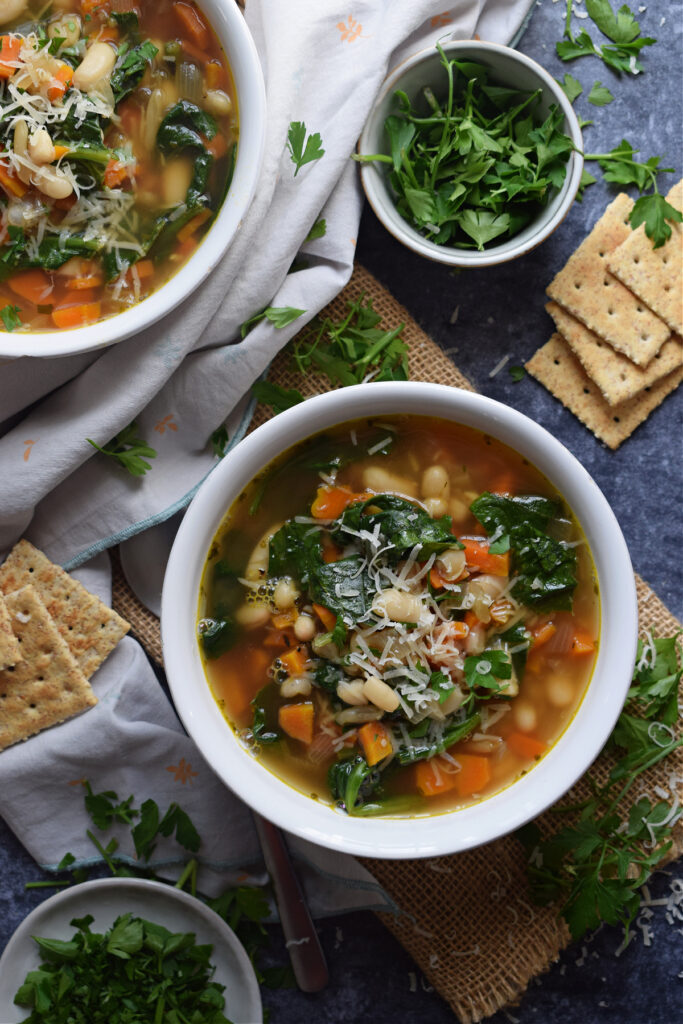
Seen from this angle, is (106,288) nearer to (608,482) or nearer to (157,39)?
(157,39)

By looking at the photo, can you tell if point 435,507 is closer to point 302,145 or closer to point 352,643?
point 352,643

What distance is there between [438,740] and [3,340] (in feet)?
6.11

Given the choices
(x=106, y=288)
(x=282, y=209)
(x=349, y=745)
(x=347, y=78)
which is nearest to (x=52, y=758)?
(x=349, y=745)

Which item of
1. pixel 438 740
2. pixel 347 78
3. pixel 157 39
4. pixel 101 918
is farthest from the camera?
pixel 101 918

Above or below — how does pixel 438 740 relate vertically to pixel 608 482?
below

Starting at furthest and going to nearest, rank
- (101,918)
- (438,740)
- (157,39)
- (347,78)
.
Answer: (101,918)
(347,78)
(157,39)
(438,740)

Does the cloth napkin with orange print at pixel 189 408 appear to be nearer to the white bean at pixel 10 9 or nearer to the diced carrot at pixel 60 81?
the diced carrot at pixel 60 81

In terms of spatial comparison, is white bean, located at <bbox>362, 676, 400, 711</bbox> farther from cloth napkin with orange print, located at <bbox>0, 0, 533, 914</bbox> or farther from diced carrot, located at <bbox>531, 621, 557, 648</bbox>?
cloth napkin with orange print, located at <bbox>0, 0, 533, 914</bbox>

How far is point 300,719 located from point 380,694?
305 millimetres

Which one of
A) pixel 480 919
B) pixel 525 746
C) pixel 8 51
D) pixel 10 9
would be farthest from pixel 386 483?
pixel 10 9

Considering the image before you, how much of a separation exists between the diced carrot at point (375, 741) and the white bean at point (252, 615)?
450 millimetres

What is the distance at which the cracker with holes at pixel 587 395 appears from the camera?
11.1 ft

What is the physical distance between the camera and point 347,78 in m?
3.10

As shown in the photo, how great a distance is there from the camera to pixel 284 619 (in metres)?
2.77
